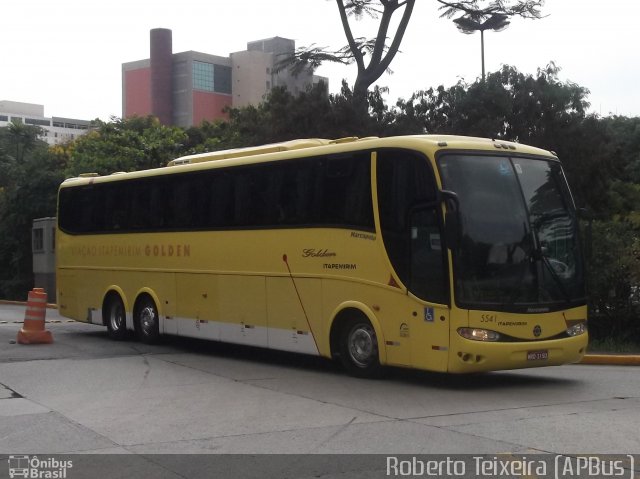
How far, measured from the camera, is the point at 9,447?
838 cm

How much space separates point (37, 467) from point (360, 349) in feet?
19.5

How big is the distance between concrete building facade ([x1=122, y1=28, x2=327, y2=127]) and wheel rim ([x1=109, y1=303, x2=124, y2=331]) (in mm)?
94139

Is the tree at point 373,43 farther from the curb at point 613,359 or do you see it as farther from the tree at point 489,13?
the curb at point 613,359

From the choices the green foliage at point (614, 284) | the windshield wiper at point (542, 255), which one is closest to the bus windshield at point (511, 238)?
the windshield wiper at point (542, 255)

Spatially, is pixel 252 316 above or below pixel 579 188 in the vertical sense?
below

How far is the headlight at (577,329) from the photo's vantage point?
1177 centimetres

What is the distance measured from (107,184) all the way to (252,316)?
19.5 feet

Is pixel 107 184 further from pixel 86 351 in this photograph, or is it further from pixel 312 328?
pixel 312 328

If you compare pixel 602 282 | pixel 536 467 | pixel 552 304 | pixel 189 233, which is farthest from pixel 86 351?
pixel 536 467

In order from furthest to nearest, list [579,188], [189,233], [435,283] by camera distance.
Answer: [579,188]
[189,233]
[435,283]

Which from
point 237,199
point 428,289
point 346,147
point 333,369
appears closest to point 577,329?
point 428,289

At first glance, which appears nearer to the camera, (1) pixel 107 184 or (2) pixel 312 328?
(2) pixel 312 328

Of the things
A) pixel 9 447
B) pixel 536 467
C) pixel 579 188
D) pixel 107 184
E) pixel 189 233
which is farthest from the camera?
pixel 579 188

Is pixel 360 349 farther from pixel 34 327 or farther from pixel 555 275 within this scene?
pixel 34 327
